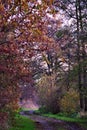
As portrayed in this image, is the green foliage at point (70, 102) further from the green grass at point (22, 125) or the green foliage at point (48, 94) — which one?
the green grass at point (22, 125)

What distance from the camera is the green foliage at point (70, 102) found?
125 ft

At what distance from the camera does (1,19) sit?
10.1 metres

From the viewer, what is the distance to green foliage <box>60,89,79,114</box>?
38.1 metres

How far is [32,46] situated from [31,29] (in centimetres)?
132

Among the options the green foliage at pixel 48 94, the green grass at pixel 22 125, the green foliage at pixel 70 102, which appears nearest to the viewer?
the green grass at pixel 22 125

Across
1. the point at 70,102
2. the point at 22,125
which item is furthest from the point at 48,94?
the point at 22,125

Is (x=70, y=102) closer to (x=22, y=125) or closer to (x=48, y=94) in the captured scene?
(x=48, y=94)

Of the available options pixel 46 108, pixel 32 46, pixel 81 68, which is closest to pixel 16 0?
pixel 32 46

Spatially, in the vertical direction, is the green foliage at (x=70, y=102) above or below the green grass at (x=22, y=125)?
above

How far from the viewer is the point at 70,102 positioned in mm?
38250

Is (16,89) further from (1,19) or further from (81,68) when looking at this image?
(81,68)

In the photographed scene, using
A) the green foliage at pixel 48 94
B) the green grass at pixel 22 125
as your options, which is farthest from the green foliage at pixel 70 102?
the green grass at pixel 22 125

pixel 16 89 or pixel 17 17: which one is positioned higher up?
pixel 17 17

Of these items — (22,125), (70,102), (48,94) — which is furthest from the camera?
(48,94)
